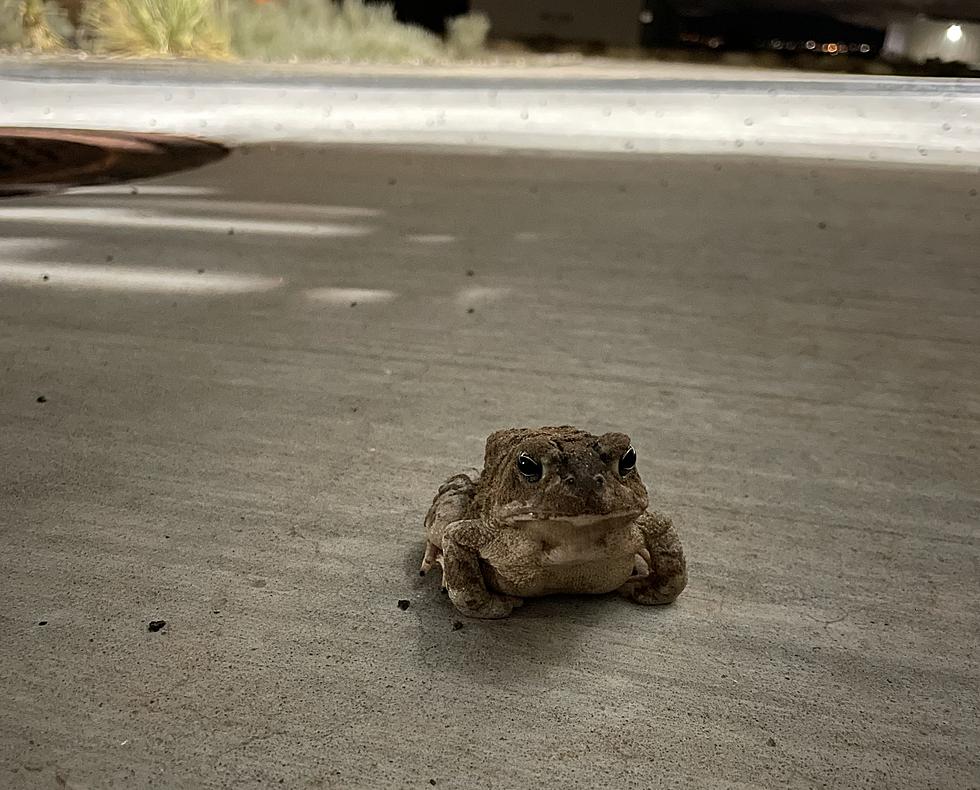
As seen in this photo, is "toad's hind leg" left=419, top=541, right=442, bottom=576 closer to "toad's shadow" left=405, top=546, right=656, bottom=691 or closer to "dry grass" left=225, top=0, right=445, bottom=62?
"toad's shadow" left=405, top=546, right=656, bottom=691

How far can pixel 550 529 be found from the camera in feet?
4.83

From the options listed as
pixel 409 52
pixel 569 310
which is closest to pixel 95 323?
pixel 569 310

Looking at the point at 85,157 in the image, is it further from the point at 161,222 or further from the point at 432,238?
the point at 432,238

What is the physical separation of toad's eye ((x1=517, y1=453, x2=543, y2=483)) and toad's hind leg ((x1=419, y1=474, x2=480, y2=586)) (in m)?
0.26

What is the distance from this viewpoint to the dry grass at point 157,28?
9469 mm

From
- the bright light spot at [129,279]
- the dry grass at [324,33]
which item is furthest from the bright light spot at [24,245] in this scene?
the dry grass at [324,33]

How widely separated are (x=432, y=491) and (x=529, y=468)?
25.0 inches

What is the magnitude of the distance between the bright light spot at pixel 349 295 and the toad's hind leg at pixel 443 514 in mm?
1674

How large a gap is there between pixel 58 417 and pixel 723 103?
7.62 m

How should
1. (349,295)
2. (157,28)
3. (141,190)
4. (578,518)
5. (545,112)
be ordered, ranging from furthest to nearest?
1. (157,28)
2. (545,112)
3. (141,190)
4. (349,295)
5. (578,518)

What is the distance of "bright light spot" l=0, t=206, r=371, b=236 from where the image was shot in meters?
4.22

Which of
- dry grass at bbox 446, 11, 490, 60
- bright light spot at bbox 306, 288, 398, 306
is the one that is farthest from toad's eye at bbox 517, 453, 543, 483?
dry grass at bbox 446, 11, 490, 60

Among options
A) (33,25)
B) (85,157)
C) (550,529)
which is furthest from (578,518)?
(33,25)

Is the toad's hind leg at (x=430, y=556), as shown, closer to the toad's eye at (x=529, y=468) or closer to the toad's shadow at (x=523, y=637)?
the toad's shadow at (x=523, y=637)
